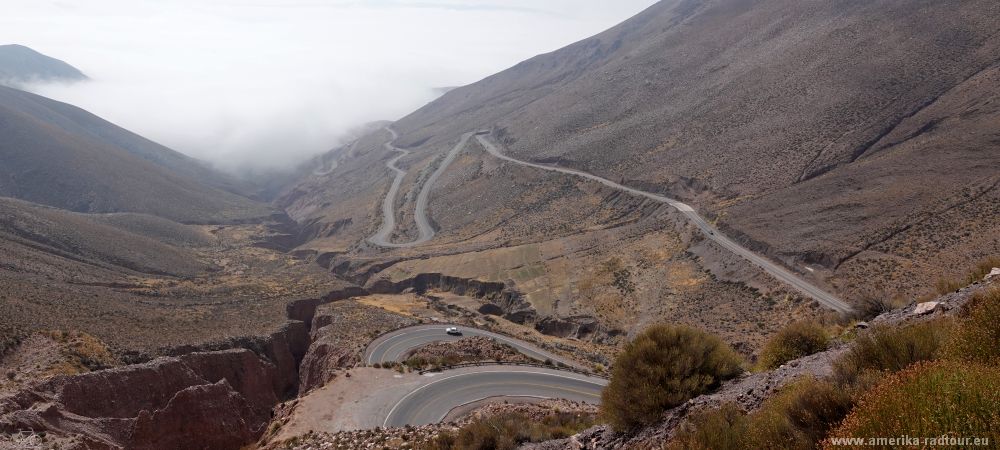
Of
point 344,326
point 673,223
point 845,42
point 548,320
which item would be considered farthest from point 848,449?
point 845,42

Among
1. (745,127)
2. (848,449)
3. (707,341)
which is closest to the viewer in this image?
(848,449)

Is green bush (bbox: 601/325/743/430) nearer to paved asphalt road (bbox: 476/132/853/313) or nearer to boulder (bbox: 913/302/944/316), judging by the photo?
boulder (bbox: 913/302/944/316)

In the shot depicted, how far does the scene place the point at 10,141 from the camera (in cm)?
10806

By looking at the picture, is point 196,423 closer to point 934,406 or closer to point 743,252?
point 934,406

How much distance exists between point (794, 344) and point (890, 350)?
17.6 feet

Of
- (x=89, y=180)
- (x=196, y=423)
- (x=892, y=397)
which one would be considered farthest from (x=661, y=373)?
(x=89, y=180)

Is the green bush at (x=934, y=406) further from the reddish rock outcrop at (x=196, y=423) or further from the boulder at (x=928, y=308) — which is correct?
the reddish rock outcrop at (x=196, y=423)

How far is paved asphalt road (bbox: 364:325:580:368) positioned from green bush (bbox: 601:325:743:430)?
20.6 m

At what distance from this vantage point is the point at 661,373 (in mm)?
10914

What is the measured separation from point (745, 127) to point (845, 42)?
18.1 metres

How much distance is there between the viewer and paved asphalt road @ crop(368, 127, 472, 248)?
7994cm

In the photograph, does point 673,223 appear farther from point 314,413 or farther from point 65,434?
point 65,434

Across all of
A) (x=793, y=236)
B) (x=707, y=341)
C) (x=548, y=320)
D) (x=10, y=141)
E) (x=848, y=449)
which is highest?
(x=10, y=141)

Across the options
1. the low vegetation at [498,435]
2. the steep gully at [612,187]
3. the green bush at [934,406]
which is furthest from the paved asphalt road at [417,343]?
the green bush at [934,406]
